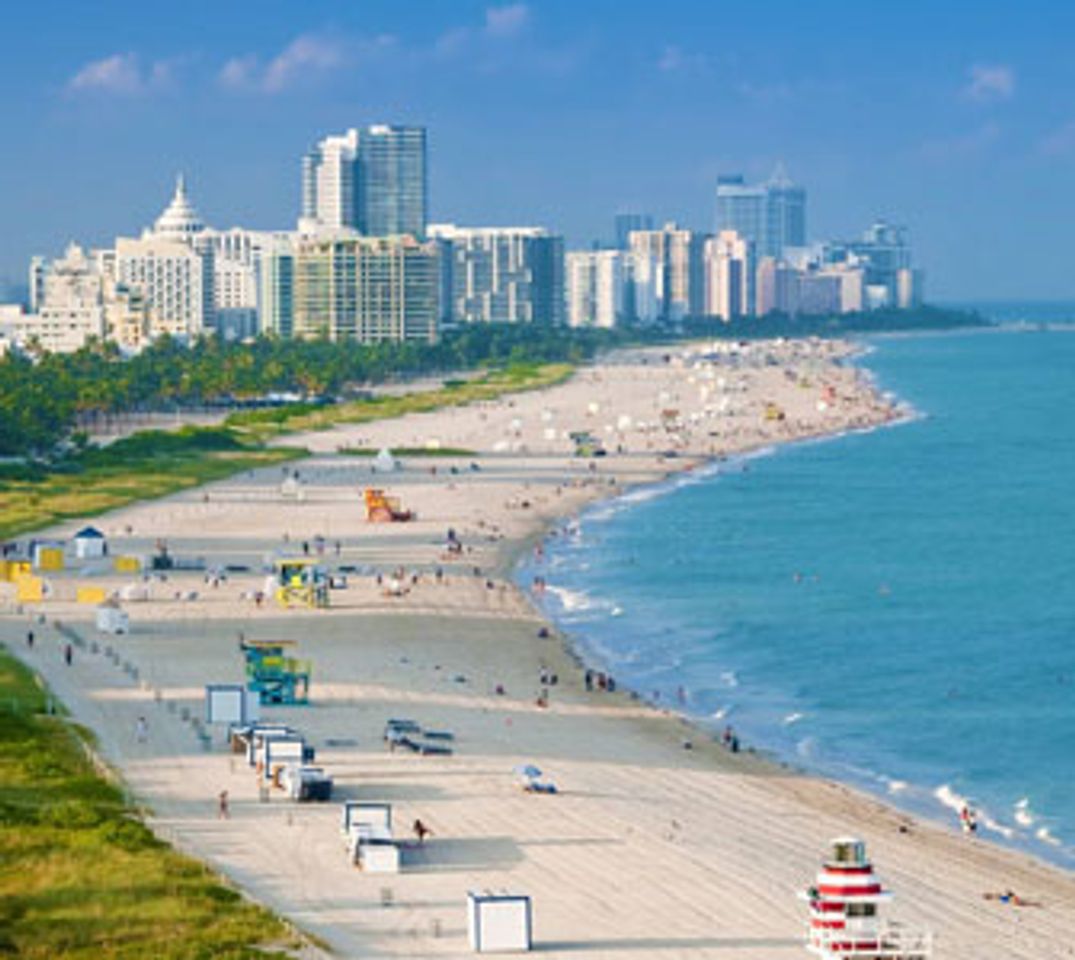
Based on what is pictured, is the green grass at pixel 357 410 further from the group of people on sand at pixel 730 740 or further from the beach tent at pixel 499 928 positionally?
the beach tent at pixel 499 928

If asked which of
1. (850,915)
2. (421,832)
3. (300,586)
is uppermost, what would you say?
(850,915)

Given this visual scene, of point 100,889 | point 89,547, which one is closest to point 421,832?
point 100,889

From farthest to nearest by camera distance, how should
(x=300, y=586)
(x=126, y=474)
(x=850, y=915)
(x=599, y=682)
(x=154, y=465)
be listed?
1. (x=154, y=465)
2. (x=126, y=474)
3. (x=300, y=586)
4. (x=599, y=682)
5. (x=850, y=915)

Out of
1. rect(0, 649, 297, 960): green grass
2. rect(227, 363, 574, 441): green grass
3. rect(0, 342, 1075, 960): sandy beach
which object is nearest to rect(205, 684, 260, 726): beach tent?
rect(0, 342, 1075, 960): sandy beach

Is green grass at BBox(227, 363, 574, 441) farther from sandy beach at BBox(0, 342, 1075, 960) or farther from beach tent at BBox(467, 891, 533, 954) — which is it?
beach tent at BBox(467, 891, 533, 954)

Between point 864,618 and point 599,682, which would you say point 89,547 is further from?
point 599,682
